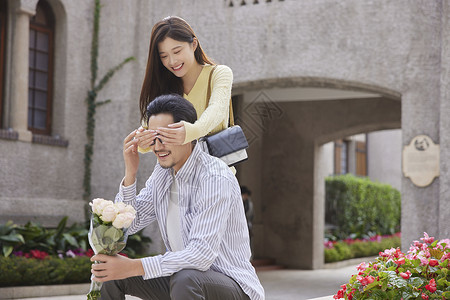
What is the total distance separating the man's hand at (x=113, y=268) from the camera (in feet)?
8.03

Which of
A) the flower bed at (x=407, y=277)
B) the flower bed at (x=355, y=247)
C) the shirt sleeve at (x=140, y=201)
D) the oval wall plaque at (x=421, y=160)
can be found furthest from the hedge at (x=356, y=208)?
the shirt sleeve at (x=140, y=201)

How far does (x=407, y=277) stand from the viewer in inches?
156

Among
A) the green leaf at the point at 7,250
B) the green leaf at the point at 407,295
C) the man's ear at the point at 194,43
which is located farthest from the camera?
the green leaf at the point at 7,250

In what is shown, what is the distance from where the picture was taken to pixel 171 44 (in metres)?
3.35

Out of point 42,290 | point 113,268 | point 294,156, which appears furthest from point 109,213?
point 294,156

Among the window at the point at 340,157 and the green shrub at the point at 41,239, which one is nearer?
the green shrub at the point at 41,239

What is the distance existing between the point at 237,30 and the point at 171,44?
6232 millimetres

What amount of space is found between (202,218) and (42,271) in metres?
5.65

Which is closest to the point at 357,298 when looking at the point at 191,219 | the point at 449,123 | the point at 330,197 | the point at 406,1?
the point at 191,219

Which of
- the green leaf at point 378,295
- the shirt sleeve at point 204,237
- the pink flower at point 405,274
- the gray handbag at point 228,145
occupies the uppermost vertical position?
the gray handbag at point 228,145

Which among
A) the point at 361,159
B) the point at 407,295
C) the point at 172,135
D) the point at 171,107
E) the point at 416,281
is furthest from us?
the point at 361,159

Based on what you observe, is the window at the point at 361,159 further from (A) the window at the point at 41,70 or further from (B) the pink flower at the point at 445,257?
(B) the pink flower at the point at 445,257

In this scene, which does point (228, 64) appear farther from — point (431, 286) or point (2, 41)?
point (431, 286)

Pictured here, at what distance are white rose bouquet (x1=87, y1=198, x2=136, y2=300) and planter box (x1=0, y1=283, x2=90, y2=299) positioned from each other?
17.3ft
